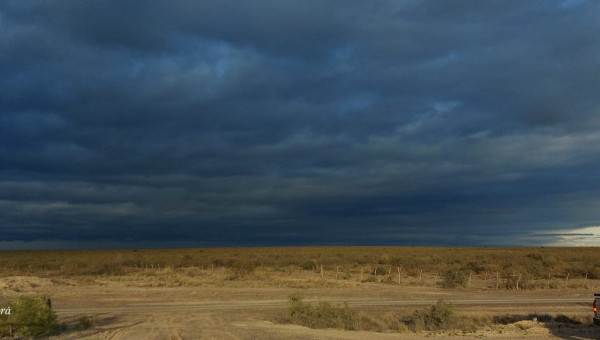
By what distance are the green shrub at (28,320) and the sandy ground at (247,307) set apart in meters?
0.86

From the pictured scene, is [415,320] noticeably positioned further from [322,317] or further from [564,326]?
[564,326]

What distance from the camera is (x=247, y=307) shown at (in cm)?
2869

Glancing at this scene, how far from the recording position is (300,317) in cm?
2338

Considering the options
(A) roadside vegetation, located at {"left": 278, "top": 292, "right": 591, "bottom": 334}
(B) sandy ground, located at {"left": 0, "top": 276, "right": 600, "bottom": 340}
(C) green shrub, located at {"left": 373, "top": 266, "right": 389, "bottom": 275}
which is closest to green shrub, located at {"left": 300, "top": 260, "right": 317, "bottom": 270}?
(C) green shrub, located at {"left": 373, "top": 266, "right": 389, "bottom": 275}

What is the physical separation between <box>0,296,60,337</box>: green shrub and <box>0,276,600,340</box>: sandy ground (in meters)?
0.86

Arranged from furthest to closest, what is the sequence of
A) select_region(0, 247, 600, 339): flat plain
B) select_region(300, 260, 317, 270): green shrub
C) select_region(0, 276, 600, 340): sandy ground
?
select_region(300, 260, 317, 270): green shrub
select_region(0, 247, 600, 339): flat plain
select_region(0, 276, 600, 340): sandy ground

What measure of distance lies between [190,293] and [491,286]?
2417 centimetres

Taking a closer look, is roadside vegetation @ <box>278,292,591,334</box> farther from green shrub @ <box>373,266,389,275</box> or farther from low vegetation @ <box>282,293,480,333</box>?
green shrub @ <box>373,266,389,275</box>

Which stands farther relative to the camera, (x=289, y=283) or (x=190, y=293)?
(x=289, y=283)

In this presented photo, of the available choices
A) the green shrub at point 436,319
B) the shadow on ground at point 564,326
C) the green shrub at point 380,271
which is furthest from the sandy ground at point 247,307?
the green shrub at point 380,271

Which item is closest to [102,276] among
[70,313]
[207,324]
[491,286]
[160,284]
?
[160,284]

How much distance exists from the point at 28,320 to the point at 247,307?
42.0 feet

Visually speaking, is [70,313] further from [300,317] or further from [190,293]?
[300,317]

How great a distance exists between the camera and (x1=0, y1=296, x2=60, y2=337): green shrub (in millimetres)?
17906
